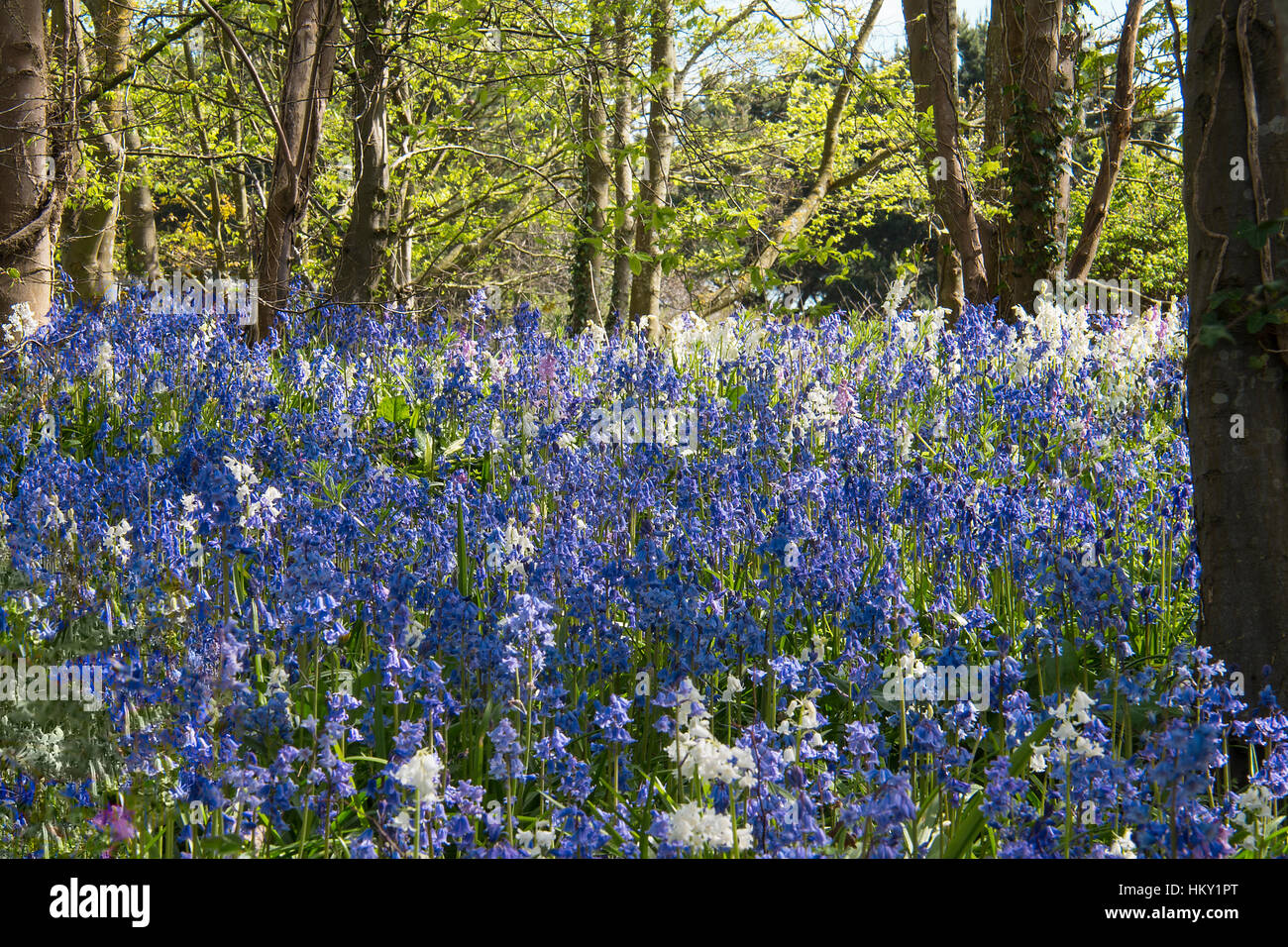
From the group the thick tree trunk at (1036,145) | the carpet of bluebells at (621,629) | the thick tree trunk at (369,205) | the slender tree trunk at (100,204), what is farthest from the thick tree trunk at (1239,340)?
the slender tree trunk at (100,204)

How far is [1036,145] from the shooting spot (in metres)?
10.6

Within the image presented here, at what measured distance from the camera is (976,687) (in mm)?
3277

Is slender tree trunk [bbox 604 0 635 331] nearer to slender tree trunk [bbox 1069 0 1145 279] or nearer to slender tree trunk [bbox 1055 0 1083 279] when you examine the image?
slender tree trunk [bbox 1055 0 1083 279]

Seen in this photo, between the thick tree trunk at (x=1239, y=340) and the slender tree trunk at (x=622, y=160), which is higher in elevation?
the slender tree trunk at (x=622, y=160)

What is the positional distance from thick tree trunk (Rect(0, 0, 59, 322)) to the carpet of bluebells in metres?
0.82

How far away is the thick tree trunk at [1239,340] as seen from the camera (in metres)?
3.04

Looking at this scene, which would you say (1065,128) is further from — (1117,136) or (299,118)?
(299,118)

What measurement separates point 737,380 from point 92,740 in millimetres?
5204

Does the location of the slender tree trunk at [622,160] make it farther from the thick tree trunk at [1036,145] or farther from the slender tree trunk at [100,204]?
the slender tree trunk at [100,204]

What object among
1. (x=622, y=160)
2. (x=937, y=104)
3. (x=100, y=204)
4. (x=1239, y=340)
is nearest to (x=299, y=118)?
(x=622, y=160)

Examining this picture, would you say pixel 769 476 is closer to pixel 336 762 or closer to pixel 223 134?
pixel 336 762

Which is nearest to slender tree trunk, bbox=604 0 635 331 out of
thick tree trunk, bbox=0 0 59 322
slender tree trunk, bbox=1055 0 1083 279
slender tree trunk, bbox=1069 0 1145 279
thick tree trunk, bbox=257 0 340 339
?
thick tree trunk, bbox=257 0 340 339

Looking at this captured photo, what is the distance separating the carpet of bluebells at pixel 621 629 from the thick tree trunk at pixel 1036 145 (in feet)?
14.4

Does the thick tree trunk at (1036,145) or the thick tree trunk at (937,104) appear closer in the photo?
the thick tree trunk at (1036,145)
